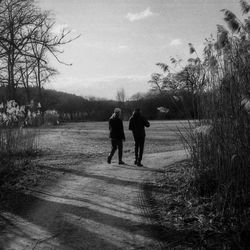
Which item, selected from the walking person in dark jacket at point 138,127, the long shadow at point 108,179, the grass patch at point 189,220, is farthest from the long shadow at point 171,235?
the walking person in dark jacket at point 138,127

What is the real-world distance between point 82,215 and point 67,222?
0.40m

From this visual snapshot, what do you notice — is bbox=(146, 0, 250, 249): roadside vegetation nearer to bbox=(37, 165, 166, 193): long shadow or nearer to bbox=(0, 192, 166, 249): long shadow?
bbox=(0, 192, 166, 249): long shadow

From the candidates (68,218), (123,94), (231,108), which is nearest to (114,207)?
(68,218)

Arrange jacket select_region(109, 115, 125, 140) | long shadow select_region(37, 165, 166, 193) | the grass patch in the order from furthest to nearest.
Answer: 1. jacket select_region(109, 115, 125, 140)
2. long shadow select_region(37, 165, 166, 193)
3. the grass patch

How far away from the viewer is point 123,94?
104750 millimetres

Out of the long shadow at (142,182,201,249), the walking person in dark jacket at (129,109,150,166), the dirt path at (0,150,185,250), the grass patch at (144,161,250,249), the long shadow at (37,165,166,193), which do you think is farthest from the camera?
the walking person in dark jacket at (129,109,150,166)

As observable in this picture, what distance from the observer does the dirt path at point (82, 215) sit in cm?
604

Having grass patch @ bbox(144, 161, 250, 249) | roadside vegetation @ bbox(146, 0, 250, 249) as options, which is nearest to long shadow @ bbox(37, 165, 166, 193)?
grass patch @ bbox(144, 161, 250, 249)

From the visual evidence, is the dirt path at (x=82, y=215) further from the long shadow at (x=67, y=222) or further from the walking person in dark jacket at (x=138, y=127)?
the walking person in dark jacket at (x=138, y=127)

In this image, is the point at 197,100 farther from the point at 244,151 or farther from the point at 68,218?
the point at 68,218

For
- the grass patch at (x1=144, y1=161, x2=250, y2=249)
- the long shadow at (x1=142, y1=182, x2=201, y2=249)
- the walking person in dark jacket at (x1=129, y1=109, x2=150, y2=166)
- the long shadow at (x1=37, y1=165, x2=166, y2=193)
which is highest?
the walking person in dark jacket at (x1=129, y1=109, x2=150, y2=166)

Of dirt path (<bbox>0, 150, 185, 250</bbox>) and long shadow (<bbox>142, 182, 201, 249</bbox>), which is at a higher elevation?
dirt path (<bbox>0, 150, 185, 250</bbox>)

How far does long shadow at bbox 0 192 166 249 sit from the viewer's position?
6.05 meters

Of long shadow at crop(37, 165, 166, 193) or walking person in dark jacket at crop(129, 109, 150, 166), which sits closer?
long shadow at crop(37, 165, 166, 193)
